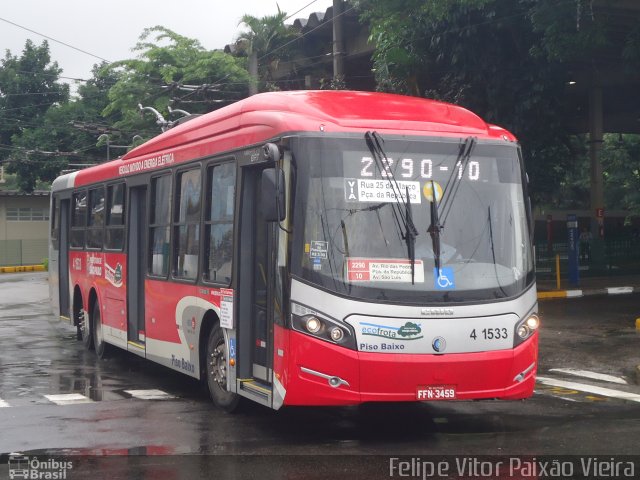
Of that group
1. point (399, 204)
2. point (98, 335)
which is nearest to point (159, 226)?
point (98, 335)

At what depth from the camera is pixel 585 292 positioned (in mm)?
26844

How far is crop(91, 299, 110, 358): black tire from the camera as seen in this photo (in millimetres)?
15281

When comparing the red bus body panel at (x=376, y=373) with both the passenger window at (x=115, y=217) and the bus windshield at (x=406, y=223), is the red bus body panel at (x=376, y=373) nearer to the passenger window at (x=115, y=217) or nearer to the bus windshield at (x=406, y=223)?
the bus windshield at (x=406, y=223)

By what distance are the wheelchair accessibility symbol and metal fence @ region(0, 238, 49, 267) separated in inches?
2189

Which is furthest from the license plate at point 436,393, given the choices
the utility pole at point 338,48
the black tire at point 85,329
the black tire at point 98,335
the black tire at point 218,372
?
the utility pole at point 338,48

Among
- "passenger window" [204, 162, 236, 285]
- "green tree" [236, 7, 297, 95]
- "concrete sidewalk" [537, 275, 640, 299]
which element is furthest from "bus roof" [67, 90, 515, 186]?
"green tree" [236, 7, 297, 95]

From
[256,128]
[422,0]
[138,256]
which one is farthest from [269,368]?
[422,0]

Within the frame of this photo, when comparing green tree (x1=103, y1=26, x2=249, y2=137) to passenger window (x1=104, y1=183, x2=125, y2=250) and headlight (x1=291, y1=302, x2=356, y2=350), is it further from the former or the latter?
headlight (x1=291, y1=302, x2=356, y2=350)

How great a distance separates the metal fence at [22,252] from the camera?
60.8 metres

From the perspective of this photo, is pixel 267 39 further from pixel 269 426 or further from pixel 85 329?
pixel 269 426

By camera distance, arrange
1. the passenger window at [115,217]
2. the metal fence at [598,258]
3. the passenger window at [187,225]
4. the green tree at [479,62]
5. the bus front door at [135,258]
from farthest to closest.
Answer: the metal fence at [598,258]
the green tree at [479,62]
the passenger window at [115,217]
the bus front door at [135,258]
the passenger window at [187,225]

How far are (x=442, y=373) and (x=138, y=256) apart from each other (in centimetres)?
615

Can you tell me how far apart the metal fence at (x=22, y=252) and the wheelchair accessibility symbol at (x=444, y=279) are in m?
55.6

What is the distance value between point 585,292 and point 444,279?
19131 millimetres
